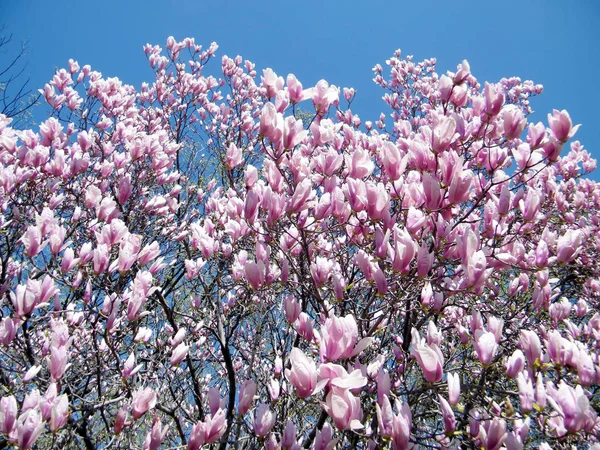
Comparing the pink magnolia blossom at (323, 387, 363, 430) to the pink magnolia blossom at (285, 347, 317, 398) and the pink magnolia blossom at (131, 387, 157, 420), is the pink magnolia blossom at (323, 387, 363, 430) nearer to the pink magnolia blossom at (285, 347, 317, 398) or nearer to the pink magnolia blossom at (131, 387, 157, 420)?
the pink magnolia blossom at (285, 347, 317, 398)

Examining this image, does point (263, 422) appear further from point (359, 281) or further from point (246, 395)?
point (359, 281)

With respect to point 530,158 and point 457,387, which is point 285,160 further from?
point 457,387

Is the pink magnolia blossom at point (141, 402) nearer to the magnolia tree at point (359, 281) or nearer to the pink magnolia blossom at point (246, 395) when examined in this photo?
the magnolia tree at point (359, 281)

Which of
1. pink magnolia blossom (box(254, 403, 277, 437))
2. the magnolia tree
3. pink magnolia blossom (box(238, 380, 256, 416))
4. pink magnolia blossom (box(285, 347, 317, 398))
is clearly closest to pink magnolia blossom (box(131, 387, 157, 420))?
the magnolia tree

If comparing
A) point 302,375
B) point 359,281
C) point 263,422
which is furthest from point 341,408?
point 359,281

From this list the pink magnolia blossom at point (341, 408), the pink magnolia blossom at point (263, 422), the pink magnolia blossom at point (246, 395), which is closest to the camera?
the pink magnolia blossom at point (341, 408)

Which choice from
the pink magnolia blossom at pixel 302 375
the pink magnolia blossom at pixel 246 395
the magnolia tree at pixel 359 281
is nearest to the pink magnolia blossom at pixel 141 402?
the magnolia tree at pixel 359 281

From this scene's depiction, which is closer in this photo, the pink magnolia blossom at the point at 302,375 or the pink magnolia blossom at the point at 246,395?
the pink magnolia blossom at the point at 302,375

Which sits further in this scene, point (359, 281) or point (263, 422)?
point (359, 281)

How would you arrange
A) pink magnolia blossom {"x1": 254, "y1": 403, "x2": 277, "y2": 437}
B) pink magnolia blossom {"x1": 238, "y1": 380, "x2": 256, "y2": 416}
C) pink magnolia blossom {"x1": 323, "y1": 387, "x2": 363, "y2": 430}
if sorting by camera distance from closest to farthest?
pink magnolia blossom {"x1": 323, "y1": 387, "x2": 363, "y2": 430} → pink magnolia blossom {"x1": 254, "y1": 403, "x2": 277, "y2": 437} → pink magnolia blossom {"x1": 238, "y1": 380, "x2": 256, "y2": 416}

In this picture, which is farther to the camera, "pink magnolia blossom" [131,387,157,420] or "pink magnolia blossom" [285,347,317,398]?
"pink magnolia blossom" [131,387,157,420]

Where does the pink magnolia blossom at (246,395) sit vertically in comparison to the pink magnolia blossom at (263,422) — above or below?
above

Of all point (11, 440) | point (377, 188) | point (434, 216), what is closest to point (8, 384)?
point (11, 440)

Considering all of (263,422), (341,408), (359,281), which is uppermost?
(359,281)
